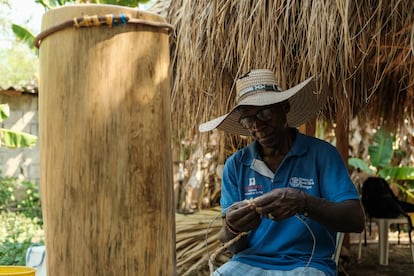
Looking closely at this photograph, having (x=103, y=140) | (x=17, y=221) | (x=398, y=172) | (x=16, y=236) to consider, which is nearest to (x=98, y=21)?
(x=103, y=140)

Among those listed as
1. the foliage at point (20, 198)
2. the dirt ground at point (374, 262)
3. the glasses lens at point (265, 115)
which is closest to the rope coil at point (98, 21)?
the glasses lens at point (265, 115)

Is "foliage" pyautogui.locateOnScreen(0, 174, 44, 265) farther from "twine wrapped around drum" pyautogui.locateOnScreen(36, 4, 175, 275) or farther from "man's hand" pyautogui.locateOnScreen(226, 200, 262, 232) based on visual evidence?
"twine wrapped around drum" pyautogui.locateOnScreen(36, 4, 175, 275)

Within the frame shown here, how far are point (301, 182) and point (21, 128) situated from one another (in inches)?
355

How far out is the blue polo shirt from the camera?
2250mm

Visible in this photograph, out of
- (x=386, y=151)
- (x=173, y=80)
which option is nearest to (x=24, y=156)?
(x=386, y=151)

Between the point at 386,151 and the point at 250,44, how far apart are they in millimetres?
5518

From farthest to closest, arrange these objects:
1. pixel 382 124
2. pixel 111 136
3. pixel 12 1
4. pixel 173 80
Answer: pixel 12 1 → pixel 382 124 → pixel 173 80 → pixel 111 136

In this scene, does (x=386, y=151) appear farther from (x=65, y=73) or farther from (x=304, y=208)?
(x=65, y=73)

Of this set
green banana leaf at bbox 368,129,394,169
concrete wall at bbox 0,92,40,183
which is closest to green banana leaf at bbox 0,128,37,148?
concrete wall at bbox 0,92,40,183

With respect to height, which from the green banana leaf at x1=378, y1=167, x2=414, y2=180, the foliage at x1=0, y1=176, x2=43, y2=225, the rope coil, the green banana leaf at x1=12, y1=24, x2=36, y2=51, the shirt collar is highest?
the green banana leaf at x1=12, y1=24, x2=36, y2=51

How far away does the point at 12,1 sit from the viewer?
18656 mm

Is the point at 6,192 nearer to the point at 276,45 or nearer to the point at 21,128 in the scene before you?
the point at 21,128

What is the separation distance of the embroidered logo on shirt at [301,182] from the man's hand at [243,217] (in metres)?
0.27

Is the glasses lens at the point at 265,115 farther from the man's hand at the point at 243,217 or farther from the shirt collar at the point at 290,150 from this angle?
the man's hand at the point at 243,217
